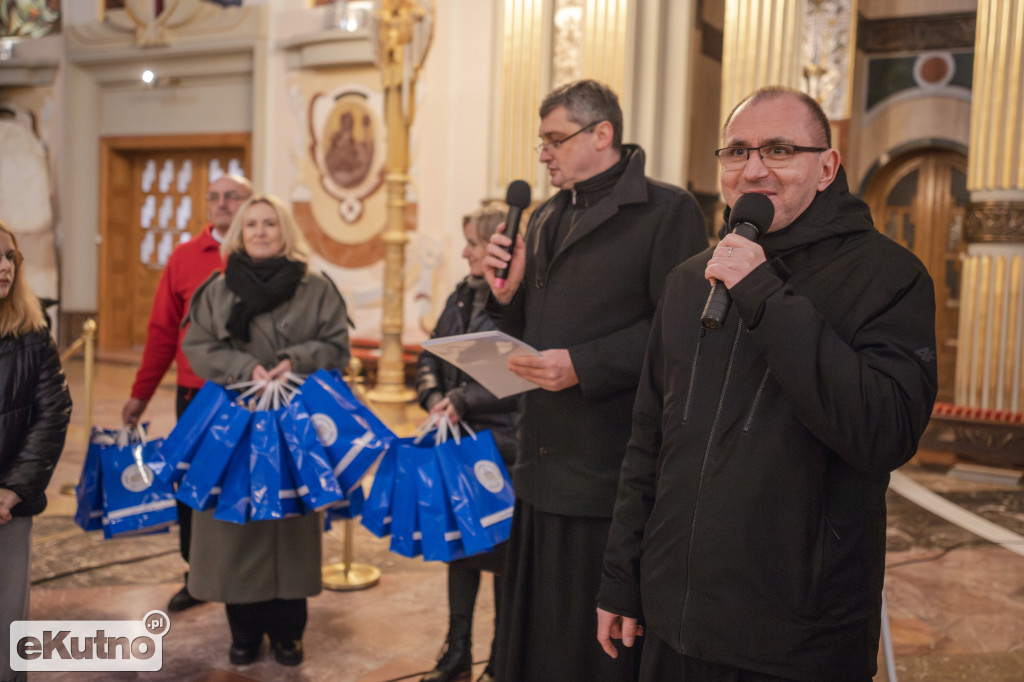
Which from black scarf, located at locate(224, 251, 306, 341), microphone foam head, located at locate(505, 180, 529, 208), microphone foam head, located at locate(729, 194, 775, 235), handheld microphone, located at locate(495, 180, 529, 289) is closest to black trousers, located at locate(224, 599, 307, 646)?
black scarf, located at locate(224, 251, 306, 341)

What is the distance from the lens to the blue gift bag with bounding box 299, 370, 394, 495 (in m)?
3.20

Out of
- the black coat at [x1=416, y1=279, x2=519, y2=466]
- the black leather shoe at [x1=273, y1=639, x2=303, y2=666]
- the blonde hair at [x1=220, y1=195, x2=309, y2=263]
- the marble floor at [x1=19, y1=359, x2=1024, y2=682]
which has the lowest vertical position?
the marble floor at [x1=19, y1=359, x2=1024, y2=682]

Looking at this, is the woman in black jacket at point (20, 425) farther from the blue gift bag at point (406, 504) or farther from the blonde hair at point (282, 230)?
the blue gift bag at point (406, 504)

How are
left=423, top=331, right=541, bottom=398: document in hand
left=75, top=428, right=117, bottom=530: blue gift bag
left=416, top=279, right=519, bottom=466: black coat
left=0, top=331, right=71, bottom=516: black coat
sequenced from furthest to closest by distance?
1. left=75, top=428, right=117, bottom=530: blue gift bag
2. left=416, top=279, right=519, bottom=466: black coat
3. left=0, top=331, right=71, bottom=516: black coat
4. left=423, top=331, right=541, bottom=398: document in hand

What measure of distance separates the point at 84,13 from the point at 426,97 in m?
5.43

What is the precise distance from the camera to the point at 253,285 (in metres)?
3.35

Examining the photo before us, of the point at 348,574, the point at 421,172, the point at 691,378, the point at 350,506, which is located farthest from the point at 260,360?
the point at 421,172

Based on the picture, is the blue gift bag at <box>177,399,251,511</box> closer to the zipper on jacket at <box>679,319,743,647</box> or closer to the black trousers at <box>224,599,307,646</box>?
the black trousers at <box>224,599,307,646</box>

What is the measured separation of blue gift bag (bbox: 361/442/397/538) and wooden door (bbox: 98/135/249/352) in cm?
Result: 1026

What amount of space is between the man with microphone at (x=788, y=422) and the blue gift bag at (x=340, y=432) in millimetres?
1677

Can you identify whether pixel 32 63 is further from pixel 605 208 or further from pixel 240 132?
pixel 605 208

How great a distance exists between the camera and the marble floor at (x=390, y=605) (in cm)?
340

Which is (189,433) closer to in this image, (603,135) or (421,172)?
(603,135)

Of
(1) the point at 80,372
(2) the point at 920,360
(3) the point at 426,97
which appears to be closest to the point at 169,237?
(1) the point at 80,372
